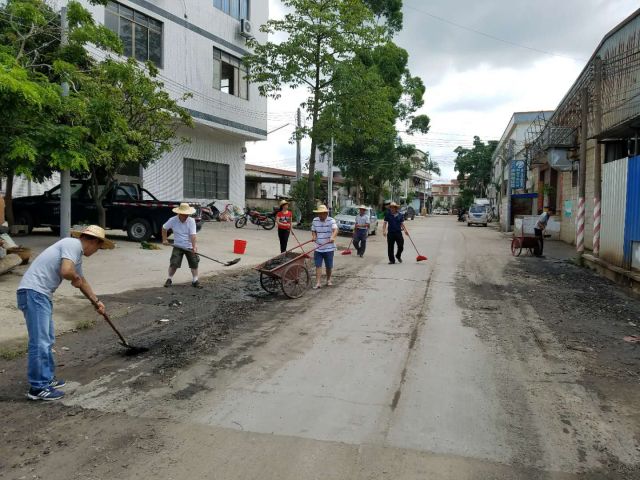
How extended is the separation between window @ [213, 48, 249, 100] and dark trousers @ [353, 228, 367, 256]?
1290 centimetres

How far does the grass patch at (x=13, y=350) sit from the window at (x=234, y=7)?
879 inches

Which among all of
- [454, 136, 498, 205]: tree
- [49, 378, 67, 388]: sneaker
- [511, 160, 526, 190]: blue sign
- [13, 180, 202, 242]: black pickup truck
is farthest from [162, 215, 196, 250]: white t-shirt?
[454, 136, 498, 205]: tree

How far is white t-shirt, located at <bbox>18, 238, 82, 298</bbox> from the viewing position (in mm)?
4555

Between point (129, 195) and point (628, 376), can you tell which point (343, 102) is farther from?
point (628, 376)

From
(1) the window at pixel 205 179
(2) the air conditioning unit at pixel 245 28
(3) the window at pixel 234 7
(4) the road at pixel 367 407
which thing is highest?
(3) the window at pixel 234 7

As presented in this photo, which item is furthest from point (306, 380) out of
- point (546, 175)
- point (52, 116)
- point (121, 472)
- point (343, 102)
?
point (546, 175)

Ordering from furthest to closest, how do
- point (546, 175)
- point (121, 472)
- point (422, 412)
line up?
1. point (546, 175)
2. point (422, 412)
3. point (121, 472)

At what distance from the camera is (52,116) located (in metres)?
8.80

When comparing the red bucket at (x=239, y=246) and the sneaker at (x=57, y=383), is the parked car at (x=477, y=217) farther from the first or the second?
the sneaker at (x=57, y=383)

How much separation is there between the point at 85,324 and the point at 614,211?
11244 mm

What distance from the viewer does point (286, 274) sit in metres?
9.01

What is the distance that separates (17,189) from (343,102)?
1443cm

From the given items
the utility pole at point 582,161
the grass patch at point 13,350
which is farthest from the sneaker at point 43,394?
the utility pole at point 582,161

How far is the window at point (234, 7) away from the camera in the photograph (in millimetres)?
25203
